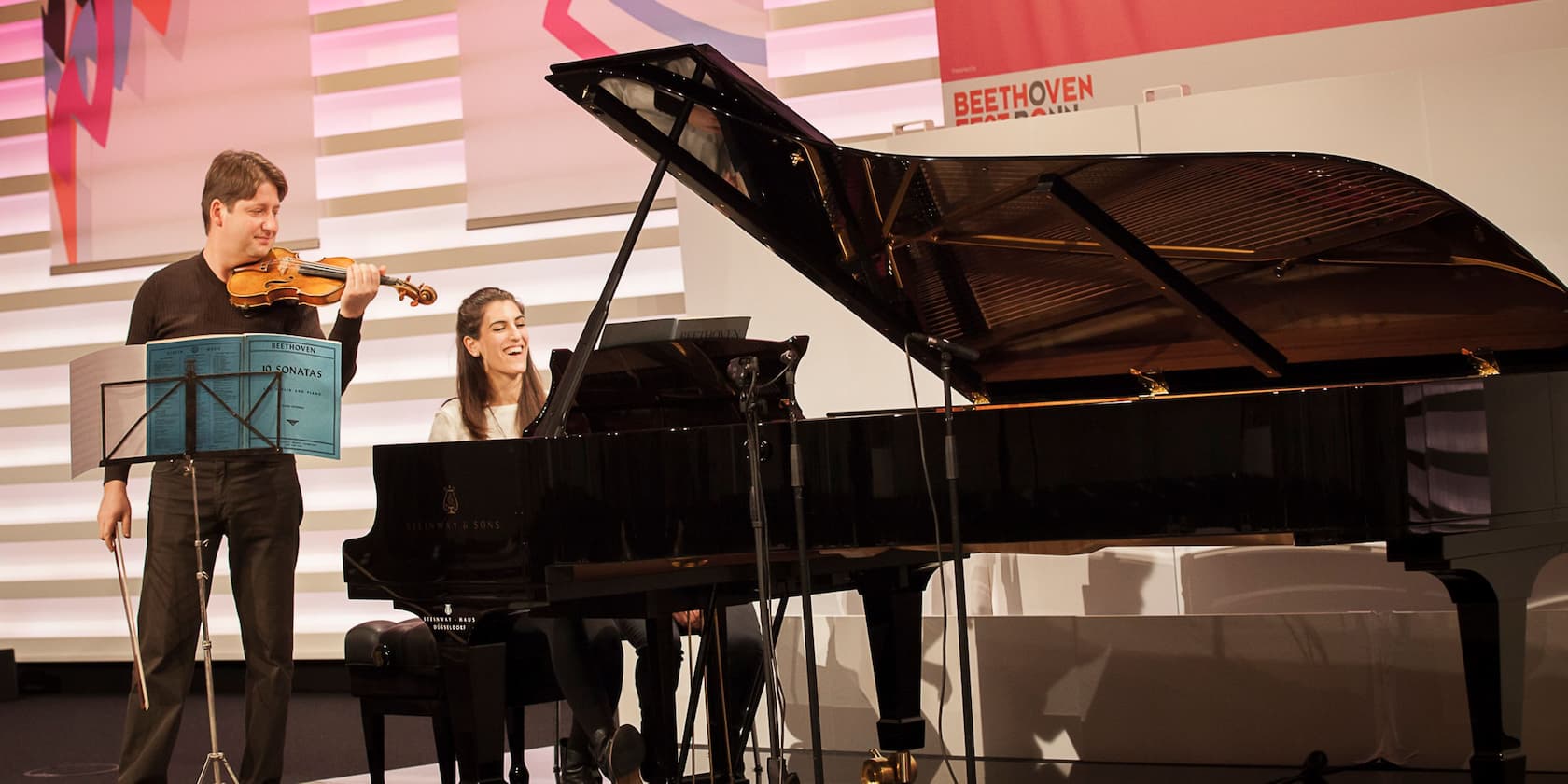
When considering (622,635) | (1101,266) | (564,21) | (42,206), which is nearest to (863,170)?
(1101,266)

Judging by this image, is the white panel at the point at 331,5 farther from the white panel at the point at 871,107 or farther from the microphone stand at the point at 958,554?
the microphone stand at the point at 958,554

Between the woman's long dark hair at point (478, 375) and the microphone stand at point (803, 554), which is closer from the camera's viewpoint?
the microphone stand at point (803, 554)

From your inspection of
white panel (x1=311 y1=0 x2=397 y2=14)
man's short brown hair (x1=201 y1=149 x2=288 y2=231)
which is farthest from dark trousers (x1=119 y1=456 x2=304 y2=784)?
white panel (x1=311 y1=0 x2=397 y2=14)

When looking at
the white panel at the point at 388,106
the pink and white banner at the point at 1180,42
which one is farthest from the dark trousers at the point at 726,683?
the white panel at the point at 388,106

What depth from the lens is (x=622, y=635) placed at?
3.89 m

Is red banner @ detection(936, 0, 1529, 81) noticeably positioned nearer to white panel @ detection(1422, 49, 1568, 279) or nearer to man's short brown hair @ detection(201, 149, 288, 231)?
white panel @ detection(1422, 49, 1568, 279)

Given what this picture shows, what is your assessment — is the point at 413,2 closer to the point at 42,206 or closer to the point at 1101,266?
the point at 42,206

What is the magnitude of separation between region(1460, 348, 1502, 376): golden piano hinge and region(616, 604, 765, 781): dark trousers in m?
1.73

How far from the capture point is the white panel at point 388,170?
6379mm

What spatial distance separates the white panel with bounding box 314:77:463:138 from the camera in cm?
639

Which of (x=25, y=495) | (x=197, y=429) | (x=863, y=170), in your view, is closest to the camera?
(x=863, y=170)

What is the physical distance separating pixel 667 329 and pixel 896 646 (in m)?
0.99

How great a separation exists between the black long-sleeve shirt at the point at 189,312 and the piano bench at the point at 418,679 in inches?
26.9

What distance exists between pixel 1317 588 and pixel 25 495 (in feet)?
20.2
